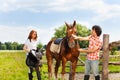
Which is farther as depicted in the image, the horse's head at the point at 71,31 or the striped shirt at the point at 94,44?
the horse's head at the point at 71,31

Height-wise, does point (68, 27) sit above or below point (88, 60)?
above

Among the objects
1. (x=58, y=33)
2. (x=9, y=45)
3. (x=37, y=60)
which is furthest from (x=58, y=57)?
(x=9, y=45)

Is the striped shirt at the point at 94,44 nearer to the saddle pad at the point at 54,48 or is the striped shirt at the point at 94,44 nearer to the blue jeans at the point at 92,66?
the blue jeans at the point at 92,66

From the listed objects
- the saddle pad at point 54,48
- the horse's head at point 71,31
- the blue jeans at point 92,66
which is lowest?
the blue jeans at point 92,66

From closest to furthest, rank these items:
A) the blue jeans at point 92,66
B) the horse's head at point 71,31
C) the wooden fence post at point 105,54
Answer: the blue jeans at point 92,66
the horse's head at point 71,31
the wooden fence post at point 105,54

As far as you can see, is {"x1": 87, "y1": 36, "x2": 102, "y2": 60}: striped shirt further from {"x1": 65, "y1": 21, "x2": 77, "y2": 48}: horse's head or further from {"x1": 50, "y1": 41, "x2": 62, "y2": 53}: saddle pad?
{"x1": 50, "y1": 41, "x2": 62, "y2": 53}: saddle pad

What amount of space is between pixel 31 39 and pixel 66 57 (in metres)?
1.44

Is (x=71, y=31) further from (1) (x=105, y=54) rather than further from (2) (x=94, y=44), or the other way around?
(1) (x=105, y=54)

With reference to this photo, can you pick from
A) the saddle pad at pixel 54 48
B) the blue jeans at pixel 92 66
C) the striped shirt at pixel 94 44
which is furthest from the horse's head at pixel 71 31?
the saddle pad at pixel 54 48

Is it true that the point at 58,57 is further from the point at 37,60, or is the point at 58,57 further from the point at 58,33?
the point at 58,33

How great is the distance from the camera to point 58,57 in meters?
12.6

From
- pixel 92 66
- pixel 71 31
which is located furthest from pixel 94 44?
pixel 71 31

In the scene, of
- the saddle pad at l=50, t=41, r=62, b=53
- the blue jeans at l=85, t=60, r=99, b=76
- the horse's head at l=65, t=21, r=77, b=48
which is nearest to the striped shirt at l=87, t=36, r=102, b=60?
the blue jeans at l=85, t=60, r=99, b=76

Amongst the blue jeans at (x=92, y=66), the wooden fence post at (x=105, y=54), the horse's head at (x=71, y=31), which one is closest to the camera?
the blue jeans at (x=92, y=66)
